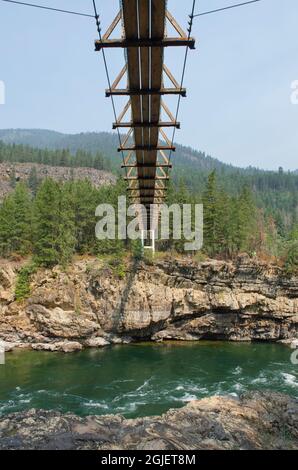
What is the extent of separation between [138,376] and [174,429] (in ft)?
41.0

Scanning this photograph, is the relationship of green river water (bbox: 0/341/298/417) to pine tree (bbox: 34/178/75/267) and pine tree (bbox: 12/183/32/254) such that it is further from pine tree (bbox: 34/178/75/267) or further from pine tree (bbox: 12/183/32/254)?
pine tree (bbox: 12/183/32/254)

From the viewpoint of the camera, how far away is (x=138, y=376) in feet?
90.8

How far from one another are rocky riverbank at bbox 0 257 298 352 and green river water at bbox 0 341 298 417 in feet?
8.02

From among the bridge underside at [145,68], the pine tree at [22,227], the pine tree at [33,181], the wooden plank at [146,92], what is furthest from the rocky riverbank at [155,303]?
the pine tree at [33,181]

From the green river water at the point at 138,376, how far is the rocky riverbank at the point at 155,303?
2.45 meters

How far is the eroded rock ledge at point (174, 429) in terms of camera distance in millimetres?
14414

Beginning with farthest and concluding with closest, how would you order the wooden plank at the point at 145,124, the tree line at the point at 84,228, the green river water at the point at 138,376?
the tree line at the point at 84,228 → the green river water at the point at 138,376 → the wooden plank at the point at 145,124

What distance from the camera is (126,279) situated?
39156 mm

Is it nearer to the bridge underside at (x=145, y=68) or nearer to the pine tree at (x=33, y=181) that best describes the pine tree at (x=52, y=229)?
the bridge underside at (x=145, y=68)

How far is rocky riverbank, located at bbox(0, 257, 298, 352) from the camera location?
36.3 metres

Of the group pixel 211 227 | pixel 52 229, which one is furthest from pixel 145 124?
pixel 211 227

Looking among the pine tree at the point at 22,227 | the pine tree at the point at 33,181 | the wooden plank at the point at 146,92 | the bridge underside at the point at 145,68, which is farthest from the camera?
the pine tree at the point at 33,181

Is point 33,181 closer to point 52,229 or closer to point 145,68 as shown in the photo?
point 52,229
